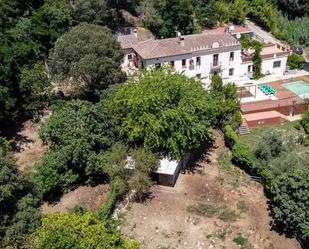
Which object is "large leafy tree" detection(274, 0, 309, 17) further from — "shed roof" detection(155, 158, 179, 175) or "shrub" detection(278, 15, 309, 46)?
"shed roof" detection(155, 158, 179, 175)

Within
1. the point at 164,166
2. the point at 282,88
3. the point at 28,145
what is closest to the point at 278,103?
the point at 282,88

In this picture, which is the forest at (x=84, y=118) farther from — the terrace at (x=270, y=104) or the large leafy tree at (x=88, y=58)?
the terrace at (x=270, y=104)

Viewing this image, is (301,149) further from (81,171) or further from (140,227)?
(81,171)

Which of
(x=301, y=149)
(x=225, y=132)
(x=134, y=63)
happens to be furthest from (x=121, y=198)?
(x=134, y=63)

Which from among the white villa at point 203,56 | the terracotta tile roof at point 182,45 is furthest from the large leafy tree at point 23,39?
the terracotta tile roof at point 182,45

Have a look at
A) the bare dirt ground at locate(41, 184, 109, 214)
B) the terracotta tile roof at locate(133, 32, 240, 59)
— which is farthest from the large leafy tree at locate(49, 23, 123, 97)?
the bare dirt ground at locate(41, 184, 109, 214)

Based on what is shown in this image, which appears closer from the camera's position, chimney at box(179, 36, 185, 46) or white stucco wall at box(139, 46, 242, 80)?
white stucco wall at box(139, 46, 242, 80)

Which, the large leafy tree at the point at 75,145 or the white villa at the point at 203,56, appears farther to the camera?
the white villa at the point at 203,56
